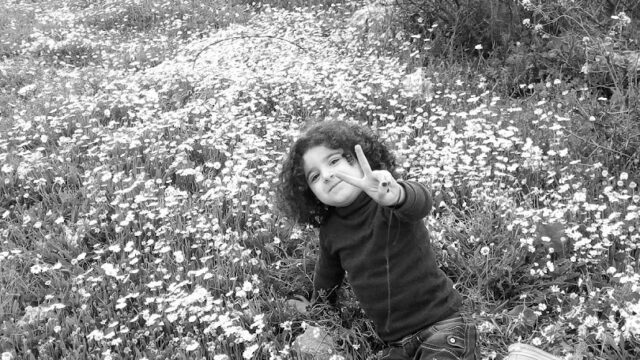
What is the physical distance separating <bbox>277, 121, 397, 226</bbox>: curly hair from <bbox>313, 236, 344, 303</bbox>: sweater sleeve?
0.59ft

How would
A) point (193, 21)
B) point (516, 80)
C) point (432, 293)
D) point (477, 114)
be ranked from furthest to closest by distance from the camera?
point (193, 21) → point (516, 80) → point (477, 114) → point (432, 293)

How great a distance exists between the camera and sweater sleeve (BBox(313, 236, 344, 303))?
124 inches

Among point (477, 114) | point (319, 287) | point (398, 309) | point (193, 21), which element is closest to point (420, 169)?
point (477, 114)

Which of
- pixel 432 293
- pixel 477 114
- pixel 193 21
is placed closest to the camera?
pixel 432 293

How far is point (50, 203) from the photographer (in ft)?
15.0

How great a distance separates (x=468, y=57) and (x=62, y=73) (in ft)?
15.5

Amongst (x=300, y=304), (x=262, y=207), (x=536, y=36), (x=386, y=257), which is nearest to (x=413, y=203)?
(x=386, y=257)

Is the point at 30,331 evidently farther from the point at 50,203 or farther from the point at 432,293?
the point at 432,293

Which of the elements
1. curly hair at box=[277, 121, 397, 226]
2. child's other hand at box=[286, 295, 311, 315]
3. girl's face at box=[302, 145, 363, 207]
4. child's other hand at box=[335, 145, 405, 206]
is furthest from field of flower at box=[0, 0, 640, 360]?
child's other hand at box=[335, 145, 405, 206]

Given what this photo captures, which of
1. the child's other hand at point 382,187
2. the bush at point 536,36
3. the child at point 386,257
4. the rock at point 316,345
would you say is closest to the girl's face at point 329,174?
the child at point 386,257

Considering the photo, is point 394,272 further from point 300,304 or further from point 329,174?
point 300,304

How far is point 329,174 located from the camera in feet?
9.30

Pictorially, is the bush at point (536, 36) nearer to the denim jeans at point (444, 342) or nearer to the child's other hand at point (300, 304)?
the denim jeans at point (444, 342)

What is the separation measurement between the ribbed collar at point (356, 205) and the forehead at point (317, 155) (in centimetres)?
24
